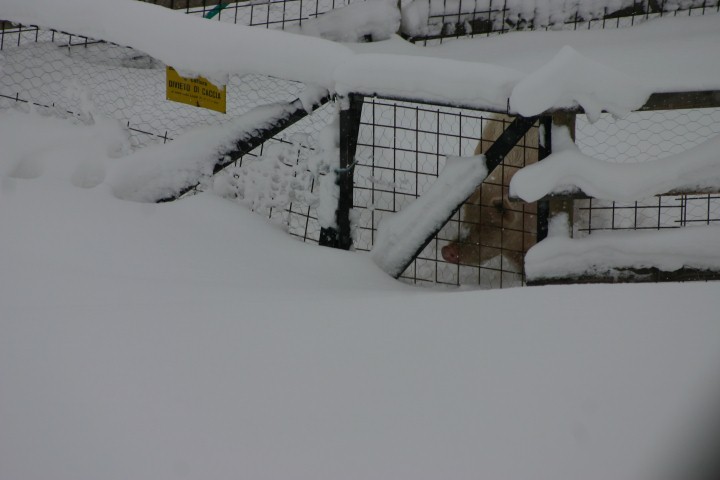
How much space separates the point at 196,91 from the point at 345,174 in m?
0.78

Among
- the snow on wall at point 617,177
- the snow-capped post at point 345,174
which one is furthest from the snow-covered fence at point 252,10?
the snow on wall at point 617,177

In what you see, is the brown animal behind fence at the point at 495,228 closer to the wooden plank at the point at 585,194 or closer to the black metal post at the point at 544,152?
the black metal post at the point at 544,152

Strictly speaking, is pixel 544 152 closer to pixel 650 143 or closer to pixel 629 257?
pixel 629 257

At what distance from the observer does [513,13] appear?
538 cm

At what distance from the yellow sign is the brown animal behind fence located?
4.42ft

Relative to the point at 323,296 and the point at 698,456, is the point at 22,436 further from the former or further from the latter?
the point at 698,456

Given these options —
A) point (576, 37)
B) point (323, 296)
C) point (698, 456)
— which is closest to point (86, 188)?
point (323, 296)

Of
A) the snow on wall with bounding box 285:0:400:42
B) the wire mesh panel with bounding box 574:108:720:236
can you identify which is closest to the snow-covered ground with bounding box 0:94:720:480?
the wire mesh panel with bounding box 574:108:720:236

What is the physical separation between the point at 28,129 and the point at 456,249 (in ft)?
6.94

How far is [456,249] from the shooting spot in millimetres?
4207

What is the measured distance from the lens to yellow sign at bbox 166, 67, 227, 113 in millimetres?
3613

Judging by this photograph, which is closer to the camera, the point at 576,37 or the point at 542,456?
the point at 542,456

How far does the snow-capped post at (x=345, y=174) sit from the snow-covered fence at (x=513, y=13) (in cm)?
216

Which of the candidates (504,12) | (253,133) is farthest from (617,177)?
(504,12)
